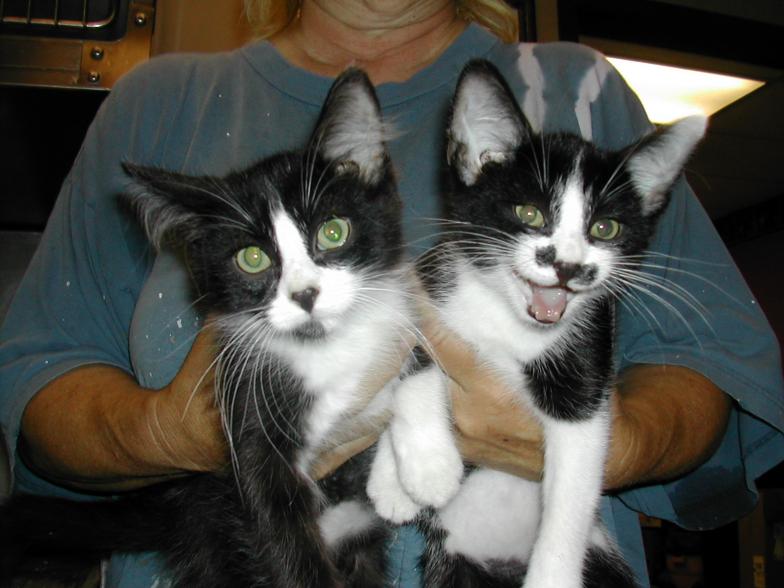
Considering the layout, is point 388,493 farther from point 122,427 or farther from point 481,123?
point 481,123

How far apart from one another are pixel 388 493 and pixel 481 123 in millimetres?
650

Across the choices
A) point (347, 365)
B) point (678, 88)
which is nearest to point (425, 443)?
point (347, 365)

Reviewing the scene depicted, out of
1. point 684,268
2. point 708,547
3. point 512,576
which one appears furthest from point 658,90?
point 512,576

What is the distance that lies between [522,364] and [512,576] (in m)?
0.38

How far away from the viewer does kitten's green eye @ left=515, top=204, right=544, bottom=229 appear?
1.30 meters

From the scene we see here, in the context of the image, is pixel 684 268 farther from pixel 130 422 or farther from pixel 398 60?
pixel 130 422

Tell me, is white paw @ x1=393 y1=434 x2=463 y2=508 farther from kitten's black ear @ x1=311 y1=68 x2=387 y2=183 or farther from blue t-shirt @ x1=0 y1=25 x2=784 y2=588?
kitten's black ear @ x1=311 y1=68 x2=387 y2=183

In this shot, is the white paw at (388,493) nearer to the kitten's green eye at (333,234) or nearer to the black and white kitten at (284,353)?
the black and white kitten at (284,353)

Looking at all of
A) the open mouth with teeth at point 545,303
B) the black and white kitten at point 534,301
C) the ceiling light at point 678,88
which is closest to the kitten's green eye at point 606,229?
the black and white kitten at point 534,301

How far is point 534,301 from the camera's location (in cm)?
127

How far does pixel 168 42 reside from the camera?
7.66 ft

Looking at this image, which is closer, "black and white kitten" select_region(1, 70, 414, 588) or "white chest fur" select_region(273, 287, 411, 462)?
"black and white kitten" select_region(1, 70, 414, 588)

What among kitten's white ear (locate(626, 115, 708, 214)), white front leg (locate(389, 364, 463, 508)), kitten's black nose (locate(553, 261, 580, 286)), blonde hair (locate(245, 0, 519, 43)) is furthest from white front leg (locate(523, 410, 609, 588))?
blonde hair (locate(245, 0, 519, 43))

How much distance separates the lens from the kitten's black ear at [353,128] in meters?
1.17
